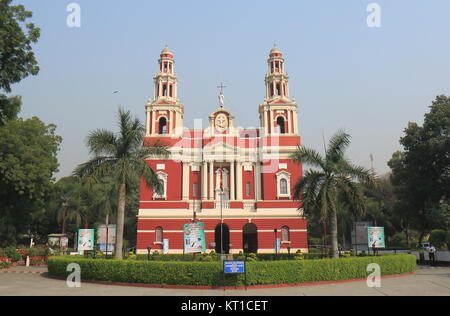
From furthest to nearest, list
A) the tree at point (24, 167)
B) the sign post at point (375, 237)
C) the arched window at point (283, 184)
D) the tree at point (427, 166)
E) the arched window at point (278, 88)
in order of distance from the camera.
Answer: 1. the arched window at point (278, 88)
2. the arched window at point (283, 184)
3. the tree at point (24, 167)
4. the tree at point (427, 166)
5. the sign post at point (375, 237)

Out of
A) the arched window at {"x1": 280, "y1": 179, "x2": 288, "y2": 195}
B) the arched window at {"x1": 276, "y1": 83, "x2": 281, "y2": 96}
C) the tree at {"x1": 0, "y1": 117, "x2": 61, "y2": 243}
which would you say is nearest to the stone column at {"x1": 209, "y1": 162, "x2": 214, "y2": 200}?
the arched window at {"x1": 280, "y1": 179, "x2": 288, "y2": 195}

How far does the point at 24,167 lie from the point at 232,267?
23.9 metres

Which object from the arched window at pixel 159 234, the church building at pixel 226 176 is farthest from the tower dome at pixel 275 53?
the arched window at pixel 159 234

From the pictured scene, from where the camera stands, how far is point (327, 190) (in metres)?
18.0

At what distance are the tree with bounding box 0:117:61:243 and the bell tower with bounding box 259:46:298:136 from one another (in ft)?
66.9

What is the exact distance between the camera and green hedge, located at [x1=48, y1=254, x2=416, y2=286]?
14.6 m

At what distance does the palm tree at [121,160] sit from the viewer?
58.1 ft

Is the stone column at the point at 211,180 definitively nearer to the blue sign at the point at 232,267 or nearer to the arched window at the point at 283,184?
the arched window at the point at 283,184

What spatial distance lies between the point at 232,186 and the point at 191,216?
5052 mm

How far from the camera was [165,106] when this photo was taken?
38656mm

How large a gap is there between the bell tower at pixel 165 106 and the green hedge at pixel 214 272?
→ 22.9 metres

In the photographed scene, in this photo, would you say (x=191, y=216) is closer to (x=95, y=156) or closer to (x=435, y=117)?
(x=95, y=156)
